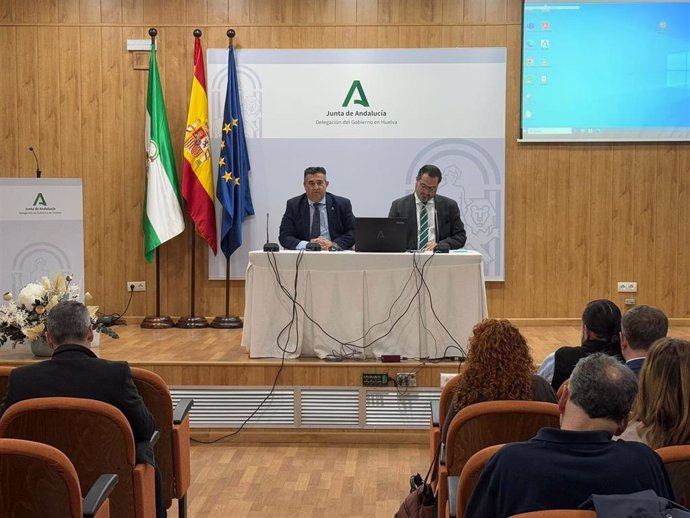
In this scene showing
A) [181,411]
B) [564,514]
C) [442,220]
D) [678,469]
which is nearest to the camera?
[564,514]

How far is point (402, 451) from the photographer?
549 cm

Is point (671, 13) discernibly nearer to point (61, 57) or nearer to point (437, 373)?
point (437, 373)

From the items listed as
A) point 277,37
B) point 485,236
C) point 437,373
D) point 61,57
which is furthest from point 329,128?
point 437,373

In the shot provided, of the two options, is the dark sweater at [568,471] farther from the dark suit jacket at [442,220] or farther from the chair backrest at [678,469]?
the dark suit jacket at [442,220]

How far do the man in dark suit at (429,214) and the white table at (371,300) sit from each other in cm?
66

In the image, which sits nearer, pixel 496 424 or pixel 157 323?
pixel 496 424

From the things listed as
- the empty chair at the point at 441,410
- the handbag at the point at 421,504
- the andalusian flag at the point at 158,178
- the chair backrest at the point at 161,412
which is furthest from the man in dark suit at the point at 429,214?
the handbag at the point at 421,504

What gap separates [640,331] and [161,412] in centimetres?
191

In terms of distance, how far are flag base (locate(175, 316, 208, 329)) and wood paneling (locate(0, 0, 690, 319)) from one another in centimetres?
27

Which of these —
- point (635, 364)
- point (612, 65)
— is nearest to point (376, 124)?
point (612, 65)

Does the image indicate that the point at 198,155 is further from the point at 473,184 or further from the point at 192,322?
the point at 473,184

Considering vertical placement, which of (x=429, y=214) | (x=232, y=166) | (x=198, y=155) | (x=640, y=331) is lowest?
(x=640, y=331)

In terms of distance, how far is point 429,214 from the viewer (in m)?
6.63

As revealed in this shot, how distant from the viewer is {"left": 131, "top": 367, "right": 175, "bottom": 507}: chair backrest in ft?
11.4
